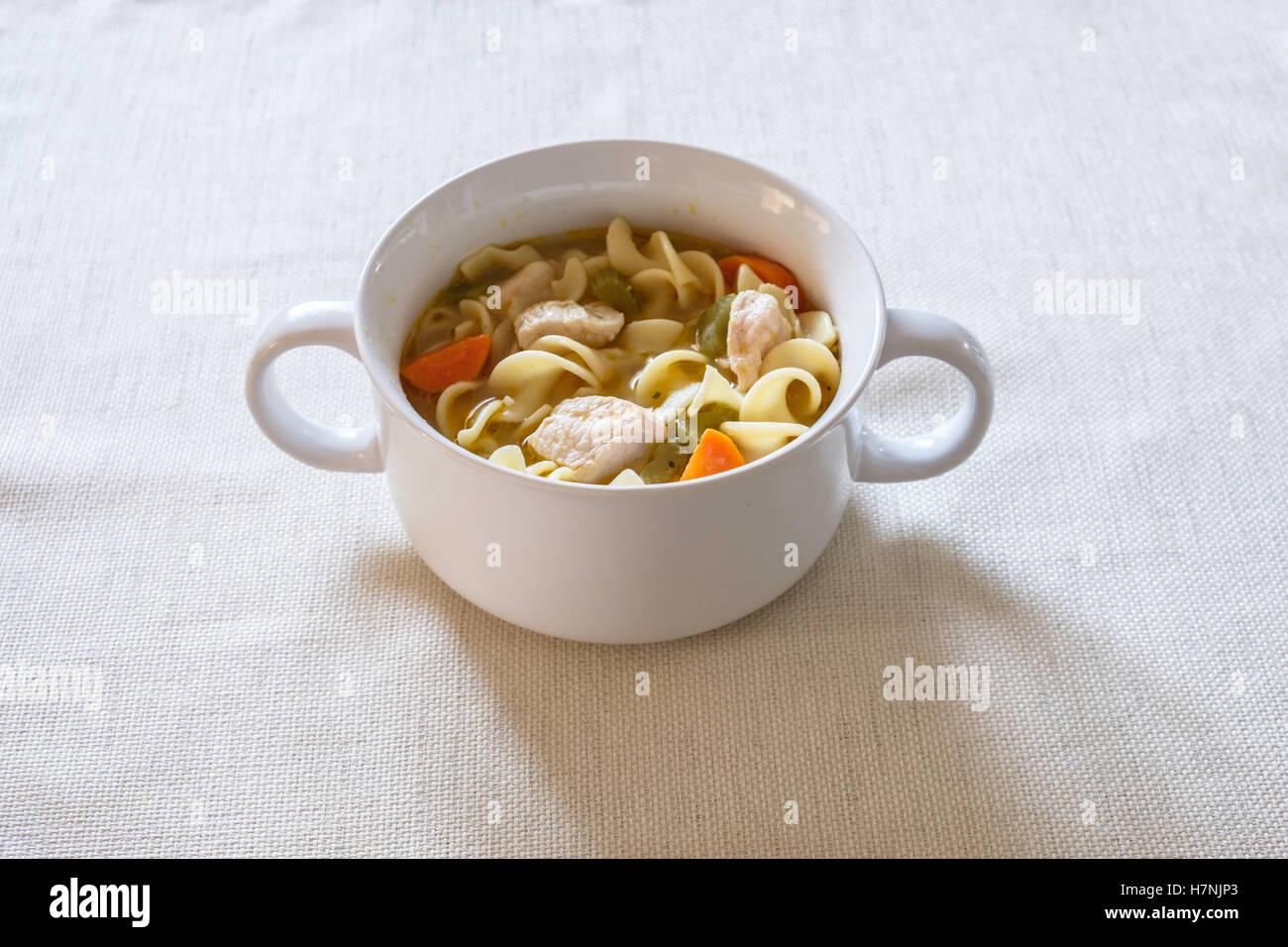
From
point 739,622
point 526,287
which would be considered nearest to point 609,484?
point 739,622

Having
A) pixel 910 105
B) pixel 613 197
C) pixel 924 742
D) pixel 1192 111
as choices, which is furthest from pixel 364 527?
pixel 1192 111

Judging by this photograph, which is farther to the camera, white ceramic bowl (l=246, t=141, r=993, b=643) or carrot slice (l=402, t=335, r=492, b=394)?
carrot slice (l=402, t=335, r=492, b=394)

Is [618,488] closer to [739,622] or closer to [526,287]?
[739,622]

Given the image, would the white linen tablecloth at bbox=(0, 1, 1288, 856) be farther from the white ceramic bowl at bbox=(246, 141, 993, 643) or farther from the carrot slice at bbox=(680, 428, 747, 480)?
the carrot slice at bbox=(680, 428, 747, 480)

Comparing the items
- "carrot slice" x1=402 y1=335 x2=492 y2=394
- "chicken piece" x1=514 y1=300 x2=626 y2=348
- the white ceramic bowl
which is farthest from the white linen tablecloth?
"chicken piece" x1=514 y1=300 x2=626 y2=348

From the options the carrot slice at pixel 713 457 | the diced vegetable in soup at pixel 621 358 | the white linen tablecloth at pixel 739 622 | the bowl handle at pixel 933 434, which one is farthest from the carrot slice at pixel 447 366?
the bowl handle at pixel 933 434

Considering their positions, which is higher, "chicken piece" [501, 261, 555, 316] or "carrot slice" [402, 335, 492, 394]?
"chicken piece" [501, 261, 555, 316]

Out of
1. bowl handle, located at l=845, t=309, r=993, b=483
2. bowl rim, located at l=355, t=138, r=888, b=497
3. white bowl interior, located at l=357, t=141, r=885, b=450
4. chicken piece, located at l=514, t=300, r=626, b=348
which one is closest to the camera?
bowl rim, located at l=355, t=138, r=888, b=497
